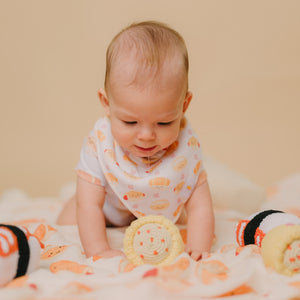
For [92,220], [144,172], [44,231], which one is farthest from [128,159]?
[44,231]

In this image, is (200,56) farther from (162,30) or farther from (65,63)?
(162,30)

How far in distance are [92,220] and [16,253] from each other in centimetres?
34

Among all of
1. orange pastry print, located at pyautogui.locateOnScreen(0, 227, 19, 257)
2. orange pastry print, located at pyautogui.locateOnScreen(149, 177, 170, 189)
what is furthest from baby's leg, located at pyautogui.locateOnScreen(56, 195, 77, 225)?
orange pastry print, located at pyautogui.locateOnScreen(0, 227, 19, 257)

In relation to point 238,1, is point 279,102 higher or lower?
lower

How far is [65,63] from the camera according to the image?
8.70 ft

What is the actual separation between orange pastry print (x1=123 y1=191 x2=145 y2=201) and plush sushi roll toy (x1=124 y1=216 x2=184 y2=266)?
0.87ft

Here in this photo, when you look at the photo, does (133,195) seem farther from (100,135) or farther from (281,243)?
(281,243)

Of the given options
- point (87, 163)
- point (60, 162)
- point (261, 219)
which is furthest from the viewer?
point (60, 162)

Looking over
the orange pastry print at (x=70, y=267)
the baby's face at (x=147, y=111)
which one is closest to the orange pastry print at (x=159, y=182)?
the baby's face at (x=147, y=111)

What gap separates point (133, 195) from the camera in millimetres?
1301

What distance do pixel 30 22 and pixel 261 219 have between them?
77.5 inches

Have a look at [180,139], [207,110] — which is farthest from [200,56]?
[180,139]

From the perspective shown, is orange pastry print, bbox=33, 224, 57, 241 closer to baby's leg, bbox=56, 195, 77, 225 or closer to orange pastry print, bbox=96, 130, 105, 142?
baby's leg, bbox=56, 195, 77, 225

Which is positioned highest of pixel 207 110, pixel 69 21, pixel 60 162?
pixel 69 21
